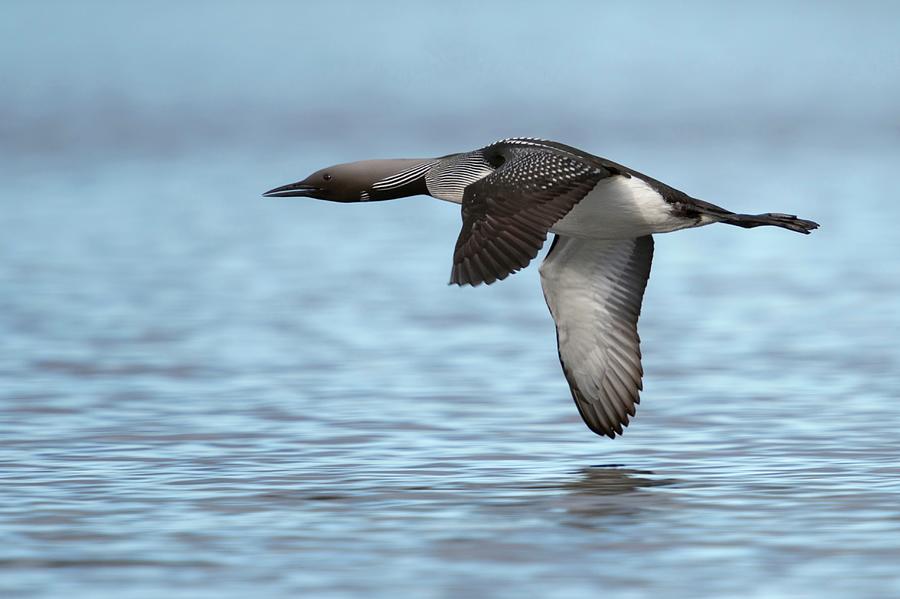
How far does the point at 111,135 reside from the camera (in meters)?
57.4

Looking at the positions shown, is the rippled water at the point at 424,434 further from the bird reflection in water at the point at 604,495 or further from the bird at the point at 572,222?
the bird at the point at 572,222

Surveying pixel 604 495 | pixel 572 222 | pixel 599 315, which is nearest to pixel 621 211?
pixel 572 222

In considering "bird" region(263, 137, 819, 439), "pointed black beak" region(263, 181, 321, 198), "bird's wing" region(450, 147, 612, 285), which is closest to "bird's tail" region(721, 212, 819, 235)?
"bird" region(263, 137, 819, 439)

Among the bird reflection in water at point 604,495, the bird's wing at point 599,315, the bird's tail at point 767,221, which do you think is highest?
the bird's tail at point 767,221

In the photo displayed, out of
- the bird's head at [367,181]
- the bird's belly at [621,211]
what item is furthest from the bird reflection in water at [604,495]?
the bird's head at [367,181]

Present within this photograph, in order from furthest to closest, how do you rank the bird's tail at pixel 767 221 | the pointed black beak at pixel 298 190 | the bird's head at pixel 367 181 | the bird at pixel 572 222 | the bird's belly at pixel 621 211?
the bird's head at pixel 367 181 < the pointed black beak at pixel 298 190 < the bird's belly at pixel 621 211 < the bird's tail at pixel 767 221 < the bird at pixel 572 222

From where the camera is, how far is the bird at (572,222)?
31.8 ft

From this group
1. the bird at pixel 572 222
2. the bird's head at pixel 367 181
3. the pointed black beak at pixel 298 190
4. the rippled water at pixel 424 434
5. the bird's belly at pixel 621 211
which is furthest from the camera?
the bird's head at pixel 367 181

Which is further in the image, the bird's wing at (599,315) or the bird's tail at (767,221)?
the bird's wing at (599,315)

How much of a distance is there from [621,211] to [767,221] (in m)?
0.83

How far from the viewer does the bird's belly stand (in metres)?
11.2

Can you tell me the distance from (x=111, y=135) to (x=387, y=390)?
148 feet

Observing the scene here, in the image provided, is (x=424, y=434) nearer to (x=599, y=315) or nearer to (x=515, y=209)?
(x=599, y=315)

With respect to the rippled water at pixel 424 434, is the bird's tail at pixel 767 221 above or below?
above
